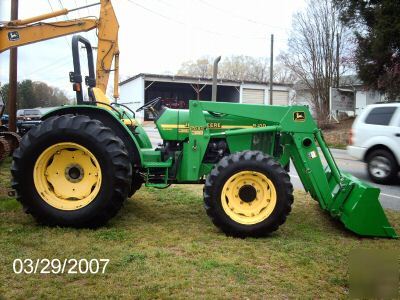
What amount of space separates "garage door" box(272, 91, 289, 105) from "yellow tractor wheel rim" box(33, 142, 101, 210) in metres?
39.2

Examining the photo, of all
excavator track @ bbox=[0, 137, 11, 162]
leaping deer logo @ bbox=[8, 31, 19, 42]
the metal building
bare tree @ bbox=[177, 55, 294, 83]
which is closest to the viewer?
leaping deer logo @ bbox=[8, 31, 19, 42]

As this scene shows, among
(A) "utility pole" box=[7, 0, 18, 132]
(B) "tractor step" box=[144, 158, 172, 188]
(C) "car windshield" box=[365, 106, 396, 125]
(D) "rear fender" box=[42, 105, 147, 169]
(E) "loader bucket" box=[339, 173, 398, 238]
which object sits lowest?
(E) "loader bucket" box=[339, 173, 398, 238]

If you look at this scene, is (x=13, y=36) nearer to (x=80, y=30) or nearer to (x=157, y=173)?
(x=80, y=30)

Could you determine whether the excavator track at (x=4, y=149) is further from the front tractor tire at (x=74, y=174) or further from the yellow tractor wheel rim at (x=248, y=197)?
the yellow tractor wheel rim at (x=248, y=197)

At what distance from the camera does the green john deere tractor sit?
5488 millimetres

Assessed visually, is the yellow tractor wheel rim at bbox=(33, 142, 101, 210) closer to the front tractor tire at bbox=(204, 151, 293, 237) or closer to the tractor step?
the tractor step

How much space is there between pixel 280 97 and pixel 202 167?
3926cm

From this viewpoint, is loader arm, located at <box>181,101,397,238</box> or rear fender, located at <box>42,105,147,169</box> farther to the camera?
rear fender, located at <box>42,105,147,169</box>

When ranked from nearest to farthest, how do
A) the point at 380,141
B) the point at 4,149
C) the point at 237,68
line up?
the point at 380,141 < the point at 4,149 < the point at 237,68

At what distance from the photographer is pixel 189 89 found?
46.9 m

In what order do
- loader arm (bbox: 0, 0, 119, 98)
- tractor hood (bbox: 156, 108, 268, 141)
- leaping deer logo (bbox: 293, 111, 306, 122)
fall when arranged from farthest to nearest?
loader arm (bbox: 0, 0, 119, 98), tractor hood (bbox: 156, 108, 268, 141), leaping deer logo (bbox: 293, 111, 306, 122)

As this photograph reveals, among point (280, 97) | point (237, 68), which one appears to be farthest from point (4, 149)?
point (237, 68)

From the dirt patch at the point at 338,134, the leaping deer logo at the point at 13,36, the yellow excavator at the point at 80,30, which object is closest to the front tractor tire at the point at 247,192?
the yellow excavator at the point at 80,30

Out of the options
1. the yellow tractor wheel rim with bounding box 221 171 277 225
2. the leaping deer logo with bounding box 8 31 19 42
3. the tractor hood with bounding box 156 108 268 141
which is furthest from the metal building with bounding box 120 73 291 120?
the yellow tractor wheel rim with bounding box 221 171 277 225
